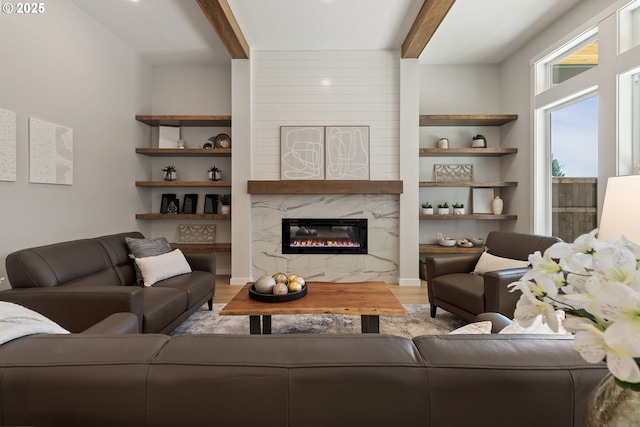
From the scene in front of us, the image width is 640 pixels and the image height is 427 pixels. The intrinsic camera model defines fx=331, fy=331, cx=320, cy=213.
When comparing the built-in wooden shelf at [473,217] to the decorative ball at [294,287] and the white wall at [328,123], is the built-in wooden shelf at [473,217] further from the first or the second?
the decorative ball at [294,287]

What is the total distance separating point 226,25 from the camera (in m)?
3.44

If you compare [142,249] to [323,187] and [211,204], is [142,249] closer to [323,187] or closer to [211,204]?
[211,204]

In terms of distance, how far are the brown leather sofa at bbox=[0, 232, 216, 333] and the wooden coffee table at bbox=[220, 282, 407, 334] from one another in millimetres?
505

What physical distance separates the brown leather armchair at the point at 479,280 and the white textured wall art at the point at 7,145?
142 inches

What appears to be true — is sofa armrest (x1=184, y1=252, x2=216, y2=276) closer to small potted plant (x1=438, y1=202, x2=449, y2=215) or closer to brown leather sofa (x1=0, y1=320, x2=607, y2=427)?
brown leather sofa (x1=0, y1=320, x2=607, y2=427)

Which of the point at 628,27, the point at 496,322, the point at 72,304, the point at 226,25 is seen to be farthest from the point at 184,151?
the point at 628,27

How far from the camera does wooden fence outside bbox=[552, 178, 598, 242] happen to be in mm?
3346

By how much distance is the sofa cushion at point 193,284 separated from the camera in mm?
2789

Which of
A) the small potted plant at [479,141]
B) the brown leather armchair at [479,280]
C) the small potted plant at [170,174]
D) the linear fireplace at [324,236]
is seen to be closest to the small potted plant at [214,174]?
the small potted plant at [170,174]

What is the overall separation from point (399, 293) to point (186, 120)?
3.64 meters

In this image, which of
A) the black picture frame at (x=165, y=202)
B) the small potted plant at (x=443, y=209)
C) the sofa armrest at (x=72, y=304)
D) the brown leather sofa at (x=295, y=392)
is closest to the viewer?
the brown leather sofa at (x=295, y=392)

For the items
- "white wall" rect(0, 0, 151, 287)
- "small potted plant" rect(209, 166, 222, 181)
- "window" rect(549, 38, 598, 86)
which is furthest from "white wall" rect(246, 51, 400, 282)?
"window" rect(549, 38, 598, 86)

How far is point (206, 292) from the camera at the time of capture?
3.15m

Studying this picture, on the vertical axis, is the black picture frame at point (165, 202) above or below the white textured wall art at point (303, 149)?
below
